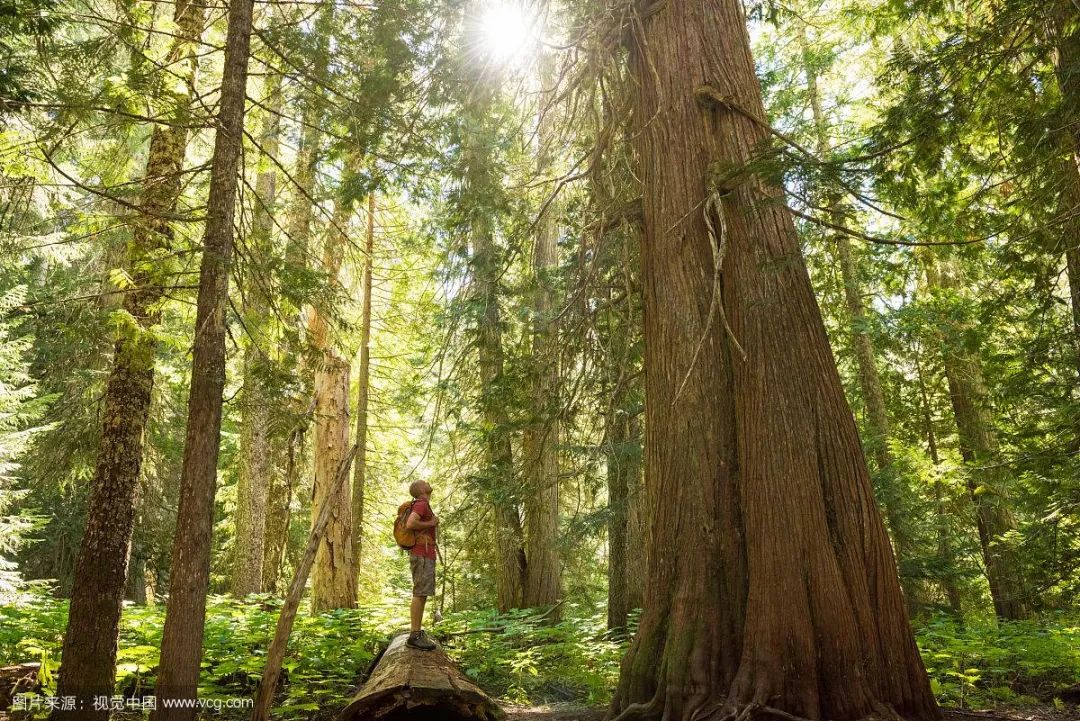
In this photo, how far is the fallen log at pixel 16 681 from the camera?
6.18 metres

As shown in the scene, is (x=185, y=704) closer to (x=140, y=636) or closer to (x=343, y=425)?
(x=140, y=636)

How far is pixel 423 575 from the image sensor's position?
6598 mm

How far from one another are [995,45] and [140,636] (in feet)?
33.8

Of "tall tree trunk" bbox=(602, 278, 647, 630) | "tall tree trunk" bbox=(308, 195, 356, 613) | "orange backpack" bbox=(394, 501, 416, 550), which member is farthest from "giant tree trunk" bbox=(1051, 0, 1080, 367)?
"tall tree trunk" bbox=(308, 195, 356, 613)

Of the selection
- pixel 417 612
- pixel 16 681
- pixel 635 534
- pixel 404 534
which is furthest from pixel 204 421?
pixel 635 534

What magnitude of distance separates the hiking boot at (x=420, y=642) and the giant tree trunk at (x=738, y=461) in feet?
7.40

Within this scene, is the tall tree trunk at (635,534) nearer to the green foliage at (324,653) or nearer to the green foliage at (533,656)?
the green foliage at (533,656)

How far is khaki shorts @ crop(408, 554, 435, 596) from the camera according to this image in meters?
6.48

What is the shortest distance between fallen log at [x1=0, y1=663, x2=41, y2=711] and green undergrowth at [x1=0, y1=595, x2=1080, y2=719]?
182 millimetres

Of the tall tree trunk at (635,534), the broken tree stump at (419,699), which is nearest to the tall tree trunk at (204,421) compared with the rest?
the broken tree stump at (419,699)

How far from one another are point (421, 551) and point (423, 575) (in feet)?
0.75

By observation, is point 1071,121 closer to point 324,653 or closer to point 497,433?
point 497,433

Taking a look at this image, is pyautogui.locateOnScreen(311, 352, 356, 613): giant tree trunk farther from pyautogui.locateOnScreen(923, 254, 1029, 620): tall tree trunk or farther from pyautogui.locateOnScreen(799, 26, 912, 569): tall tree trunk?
pyautogui.locateOnScreen(923, 254, 1029, 620): tall tree trunk

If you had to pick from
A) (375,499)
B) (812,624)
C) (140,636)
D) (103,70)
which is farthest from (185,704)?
(375,499)
